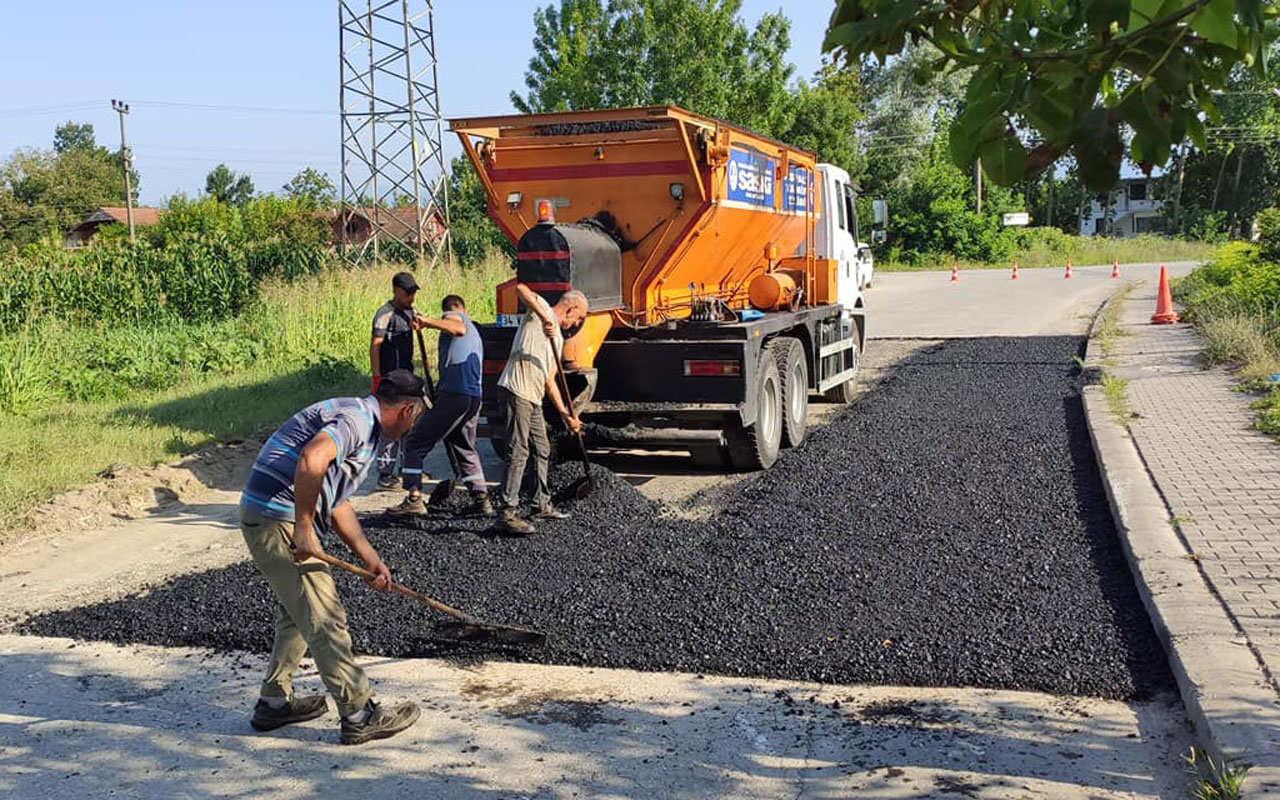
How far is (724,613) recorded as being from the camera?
5.68 meters

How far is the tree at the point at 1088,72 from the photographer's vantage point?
1968mm

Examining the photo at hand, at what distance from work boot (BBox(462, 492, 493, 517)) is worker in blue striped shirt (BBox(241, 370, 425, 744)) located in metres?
3.42

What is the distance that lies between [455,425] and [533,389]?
842 mm

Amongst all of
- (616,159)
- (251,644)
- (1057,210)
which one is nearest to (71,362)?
(616,159)

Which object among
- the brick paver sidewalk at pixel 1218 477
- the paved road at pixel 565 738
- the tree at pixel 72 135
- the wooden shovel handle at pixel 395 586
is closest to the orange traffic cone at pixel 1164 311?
the brick paver sidewalk at pixel 1218 477

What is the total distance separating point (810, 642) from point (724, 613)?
56 cm

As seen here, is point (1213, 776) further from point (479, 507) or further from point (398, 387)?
point (479, 507)

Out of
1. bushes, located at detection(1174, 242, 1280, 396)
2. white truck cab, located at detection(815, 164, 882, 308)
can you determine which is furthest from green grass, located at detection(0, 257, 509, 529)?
bushes, located at detection(1174, 242, 1280, 396)

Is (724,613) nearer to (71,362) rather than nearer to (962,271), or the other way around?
(71,362)

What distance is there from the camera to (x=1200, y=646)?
4816mm

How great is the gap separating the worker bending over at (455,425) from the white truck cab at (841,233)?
561cm

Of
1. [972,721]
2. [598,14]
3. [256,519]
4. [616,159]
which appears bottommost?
[972,721]

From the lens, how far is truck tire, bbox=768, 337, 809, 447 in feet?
32.4

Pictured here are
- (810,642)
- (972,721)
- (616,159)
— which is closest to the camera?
(972,721)
